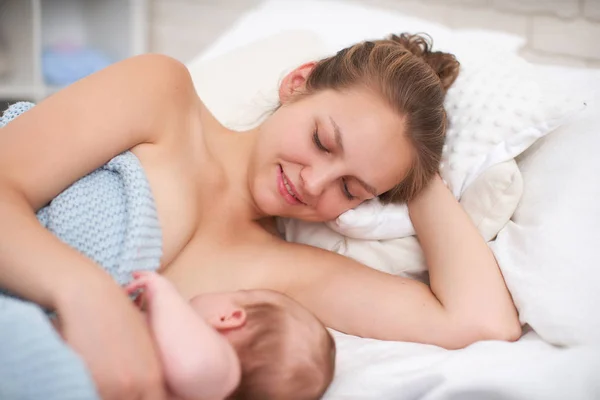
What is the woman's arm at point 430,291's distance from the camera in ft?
3.06

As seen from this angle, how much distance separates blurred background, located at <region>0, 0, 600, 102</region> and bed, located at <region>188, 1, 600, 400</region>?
0.54 m

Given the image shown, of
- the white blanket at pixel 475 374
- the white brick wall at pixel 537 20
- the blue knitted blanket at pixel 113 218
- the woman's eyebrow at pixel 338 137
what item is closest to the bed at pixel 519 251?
the white blanket at pixel 475 374

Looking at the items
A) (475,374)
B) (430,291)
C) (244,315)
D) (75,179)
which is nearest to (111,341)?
(244,315)

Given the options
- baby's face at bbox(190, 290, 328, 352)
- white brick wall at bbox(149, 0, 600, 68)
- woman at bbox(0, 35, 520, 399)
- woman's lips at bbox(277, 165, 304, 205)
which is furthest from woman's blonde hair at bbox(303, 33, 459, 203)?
white brick wall at bbox(149, 0, 600, 68)

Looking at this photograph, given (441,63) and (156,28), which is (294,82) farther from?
A: (156,28)

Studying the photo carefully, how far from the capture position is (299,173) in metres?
0.99

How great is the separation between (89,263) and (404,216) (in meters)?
0.64

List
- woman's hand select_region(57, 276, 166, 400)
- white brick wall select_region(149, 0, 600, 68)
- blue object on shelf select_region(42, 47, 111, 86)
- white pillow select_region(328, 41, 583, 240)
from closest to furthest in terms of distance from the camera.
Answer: woman's hand select_region(57, 276, 166, 400) → white pillow select_region(328, 41, 583, 240) → white brick wall select_region(149, 0, 600, 68) → blue object on shelf select_region(42, 47, 111, 86)

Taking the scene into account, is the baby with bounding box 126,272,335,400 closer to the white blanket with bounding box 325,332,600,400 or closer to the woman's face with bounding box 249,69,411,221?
the white blanket with bounding box 325,332,600,400

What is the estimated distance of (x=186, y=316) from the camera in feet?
Answer: 2.18

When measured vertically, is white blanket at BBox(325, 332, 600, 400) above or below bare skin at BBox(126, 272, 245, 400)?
below

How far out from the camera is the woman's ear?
3.67 ft

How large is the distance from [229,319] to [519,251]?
54 cm

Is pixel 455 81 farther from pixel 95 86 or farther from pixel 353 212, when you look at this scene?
pixel 95 86
